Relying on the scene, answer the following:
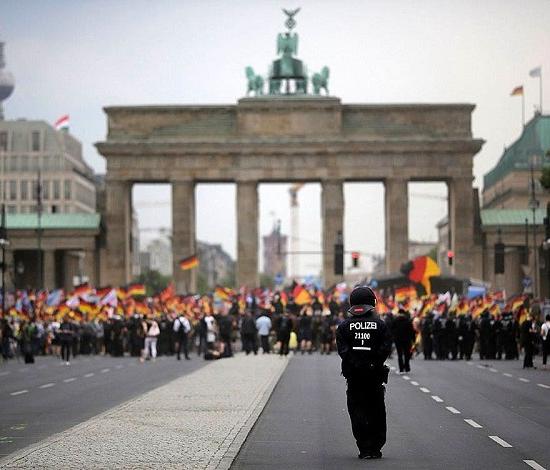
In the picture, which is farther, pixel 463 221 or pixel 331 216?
pixel 331 216

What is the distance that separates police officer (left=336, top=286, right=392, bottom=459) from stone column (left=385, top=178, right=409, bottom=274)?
9271 cm

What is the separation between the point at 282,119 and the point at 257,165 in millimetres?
3544

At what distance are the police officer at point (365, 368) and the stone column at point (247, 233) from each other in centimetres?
9496

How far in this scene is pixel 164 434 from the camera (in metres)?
21.5

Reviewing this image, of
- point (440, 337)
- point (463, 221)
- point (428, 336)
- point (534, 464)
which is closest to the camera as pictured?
point (534, 464)

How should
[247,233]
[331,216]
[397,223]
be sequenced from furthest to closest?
[247,233] < [331,216] < [397,223]

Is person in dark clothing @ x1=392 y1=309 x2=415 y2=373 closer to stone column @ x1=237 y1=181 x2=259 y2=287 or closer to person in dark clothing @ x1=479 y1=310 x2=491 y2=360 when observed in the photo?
person in dark clothing @ x1=479 y1=310 x2=491 y2=360

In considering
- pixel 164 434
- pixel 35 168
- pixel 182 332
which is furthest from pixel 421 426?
pixel 35 168

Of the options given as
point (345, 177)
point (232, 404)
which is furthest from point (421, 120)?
point (232, 404)

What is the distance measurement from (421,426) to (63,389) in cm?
1367

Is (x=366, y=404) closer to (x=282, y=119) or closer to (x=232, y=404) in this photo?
(x=232, y=404)

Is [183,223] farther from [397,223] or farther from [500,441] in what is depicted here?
[500,441]

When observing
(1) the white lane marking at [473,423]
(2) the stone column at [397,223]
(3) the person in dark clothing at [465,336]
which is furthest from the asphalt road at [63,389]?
(2) the stone column at [397,223]

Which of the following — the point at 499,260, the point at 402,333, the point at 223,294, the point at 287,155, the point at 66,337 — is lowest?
the point at 66,337
